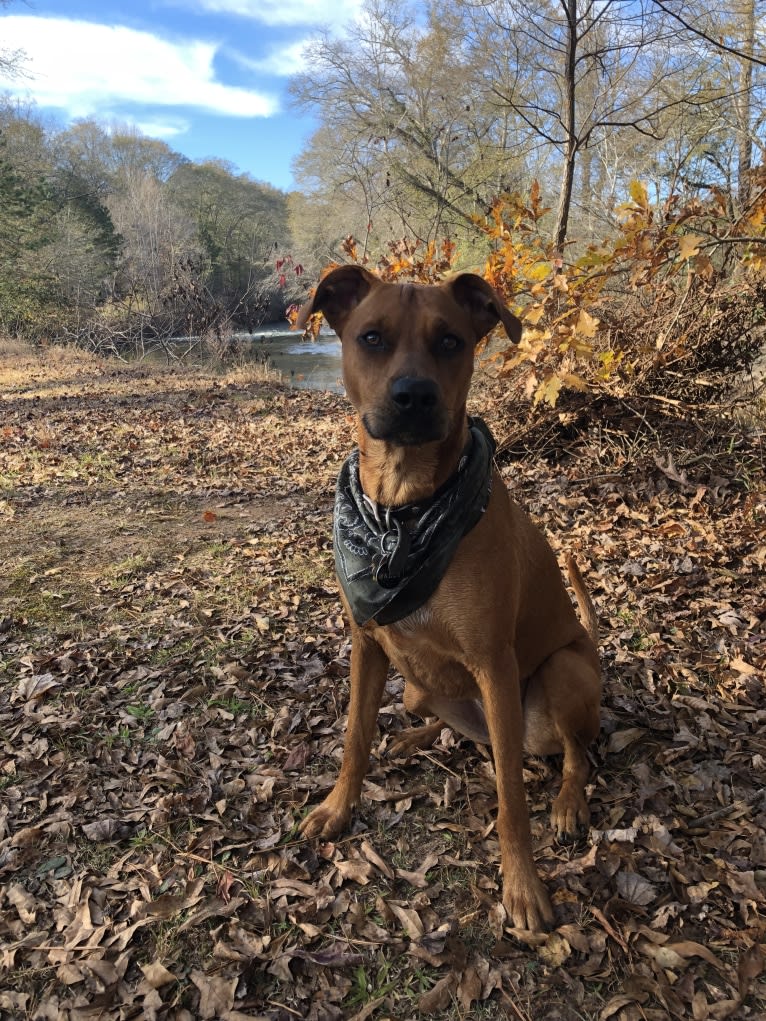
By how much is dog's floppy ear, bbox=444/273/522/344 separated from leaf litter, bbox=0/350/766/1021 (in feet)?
6.79

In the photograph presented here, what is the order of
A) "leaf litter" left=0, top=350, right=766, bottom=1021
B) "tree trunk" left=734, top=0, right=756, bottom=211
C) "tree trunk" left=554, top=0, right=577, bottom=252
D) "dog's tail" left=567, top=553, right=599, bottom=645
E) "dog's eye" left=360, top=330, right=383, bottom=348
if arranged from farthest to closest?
"tree trunk" left=734, top=0, right=756, bottom=211
"tree trunk" left=554, top=0, right=577, bottom=252
"dog's tail" left=567, top=553, right=599, bottom=645
"dog's eye" left=360, top=330, right=383, bottom=348
"leaf litter" left=0, top=350, right=766, bottom=1021

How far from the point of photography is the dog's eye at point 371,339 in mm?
2521

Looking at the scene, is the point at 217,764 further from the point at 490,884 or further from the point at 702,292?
the point at 702,292

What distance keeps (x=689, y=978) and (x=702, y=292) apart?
225 inches

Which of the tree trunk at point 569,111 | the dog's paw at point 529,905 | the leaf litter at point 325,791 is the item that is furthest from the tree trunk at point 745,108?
the dog's paw at point 529,905

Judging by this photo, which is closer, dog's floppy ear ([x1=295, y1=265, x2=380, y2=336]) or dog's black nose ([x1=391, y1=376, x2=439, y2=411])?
dog's black nose ([x1=391, y1=376, x2=439, y2=411])

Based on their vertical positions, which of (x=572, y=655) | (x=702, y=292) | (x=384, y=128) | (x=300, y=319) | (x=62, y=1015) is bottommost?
(x=62, y=1015)

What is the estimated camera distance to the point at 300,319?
8.95 feet

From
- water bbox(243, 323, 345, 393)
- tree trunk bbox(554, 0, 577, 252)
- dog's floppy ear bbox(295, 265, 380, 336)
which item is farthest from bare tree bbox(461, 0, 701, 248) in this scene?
water bbox(243, 323, 345, 393)

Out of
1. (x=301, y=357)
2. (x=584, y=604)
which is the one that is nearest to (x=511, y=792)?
(x=584, y=604)

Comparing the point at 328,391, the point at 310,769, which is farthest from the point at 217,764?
the point at 328,391

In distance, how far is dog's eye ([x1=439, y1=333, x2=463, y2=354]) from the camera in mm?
2541

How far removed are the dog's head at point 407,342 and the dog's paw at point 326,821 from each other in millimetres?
1651

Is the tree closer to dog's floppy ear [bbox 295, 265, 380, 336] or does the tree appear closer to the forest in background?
the forest in background
